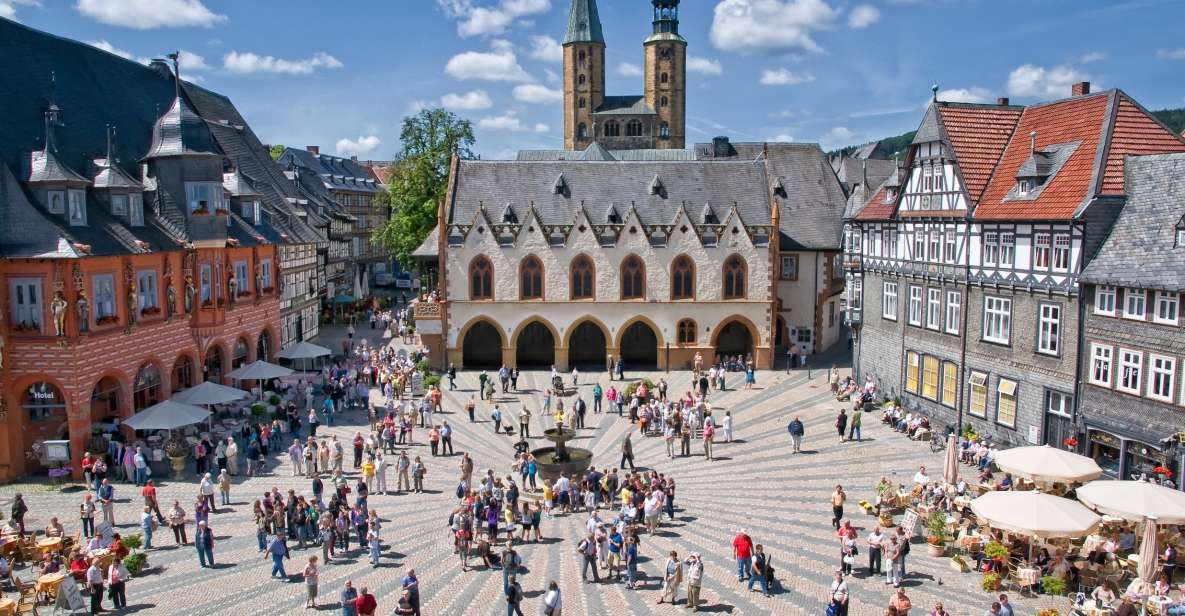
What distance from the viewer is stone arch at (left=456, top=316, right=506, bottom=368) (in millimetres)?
48219

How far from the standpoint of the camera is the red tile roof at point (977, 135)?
3297cm

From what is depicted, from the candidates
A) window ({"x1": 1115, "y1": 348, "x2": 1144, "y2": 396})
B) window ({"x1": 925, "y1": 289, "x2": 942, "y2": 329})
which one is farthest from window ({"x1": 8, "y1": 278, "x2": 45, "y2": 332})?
window ({"x1": 1115, "y1": 348, "x2": 1144, "y2": 396})

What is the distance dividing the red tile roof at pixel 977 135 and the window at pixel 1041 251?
162 inches

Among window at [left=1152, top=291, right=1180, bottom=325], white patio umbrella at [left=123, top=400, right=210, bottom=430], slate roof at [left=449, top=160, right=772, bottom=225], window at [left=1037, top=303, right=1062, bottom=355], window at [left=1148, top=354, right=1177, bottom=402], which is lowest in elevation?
white patio umbrella at [left=123, top=400, right=210, bottom=430]

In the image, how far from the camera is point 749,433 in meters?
34.7

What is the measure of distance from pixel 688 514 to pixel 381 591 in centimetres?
917

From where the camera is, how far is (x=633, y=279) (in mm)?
47250

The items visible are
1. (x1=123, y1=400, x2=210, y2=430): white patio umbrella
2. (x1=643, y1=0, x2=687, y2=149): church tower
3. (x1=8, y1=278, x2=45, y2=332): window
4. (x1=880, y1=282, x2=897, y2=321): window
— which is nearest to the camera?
(x1=8, y1=278, x2=45, y2=332): window

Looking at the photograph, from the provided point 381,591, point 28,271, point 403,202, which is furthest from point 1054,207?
point 403,202

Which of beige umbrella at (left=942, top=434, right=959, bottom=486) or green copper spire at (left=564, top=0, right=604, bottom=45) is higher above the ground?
green copper spire at (left=564, top=0, right=604, bottom=45)

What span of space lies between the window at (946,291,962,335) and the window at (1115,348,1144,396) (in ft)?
23.6

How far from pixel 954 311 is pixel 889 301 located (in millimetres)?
4867

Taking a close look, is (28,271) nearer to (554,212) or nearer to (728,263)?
(554,212)

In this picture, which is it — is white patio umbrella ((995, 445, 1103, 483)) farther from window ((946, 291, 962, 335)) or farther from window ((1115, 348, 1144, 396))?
window ((946, 291, 962, 335))
